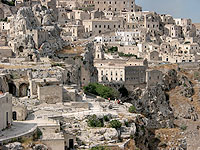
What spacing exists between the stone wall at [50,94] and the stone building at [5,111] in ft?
33.5

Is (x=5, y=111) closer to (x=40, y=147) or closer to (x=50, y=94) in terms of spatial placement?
(x=40, y=147)

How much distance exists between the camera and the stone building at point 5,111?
40.8 meters

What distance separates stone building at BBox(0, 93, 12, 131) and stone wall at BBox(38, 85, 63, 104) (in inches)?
401

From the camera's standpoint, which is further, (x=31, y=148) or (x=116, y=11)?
(x=116, y=11)

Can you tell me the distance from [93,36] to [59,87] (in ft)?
168

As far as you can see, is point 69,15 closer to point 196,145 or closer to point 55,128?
point 196,145

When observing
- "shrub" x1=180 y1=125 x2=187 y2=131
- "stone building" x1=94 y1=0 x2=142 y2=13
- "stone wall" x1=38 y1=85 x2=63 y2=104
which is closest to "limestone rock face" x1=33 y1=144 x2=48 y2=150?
"stone wall" x1=38 y1=85 x2=63 y2=104

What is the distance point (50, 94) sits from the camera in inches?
2109

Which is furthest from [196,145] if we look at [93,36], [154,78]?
[93,36]

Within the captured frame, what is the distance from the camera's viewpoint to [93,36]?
10431 centimetres

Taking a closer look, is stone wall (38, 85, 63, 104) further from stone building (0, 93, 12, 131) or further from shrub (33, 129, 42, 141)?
shrub (33, 129, 42, 141)

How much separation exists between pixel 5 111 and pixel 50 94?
12.3 meters

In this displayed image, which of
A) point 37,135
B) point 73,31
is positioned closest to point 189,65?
point 73,31

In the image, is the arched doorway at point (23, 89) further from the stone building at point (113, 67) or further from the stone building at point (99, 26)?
the stone building at point (99, 26)
